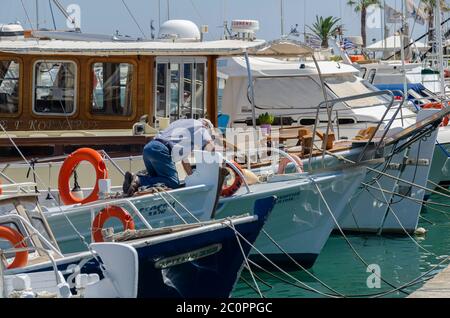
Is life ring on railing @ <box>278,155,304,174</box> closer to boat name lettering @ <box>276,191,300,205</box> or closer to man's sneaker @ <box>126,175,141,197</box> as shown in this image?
boat name lettering @ <box>276,191,300,205</box>

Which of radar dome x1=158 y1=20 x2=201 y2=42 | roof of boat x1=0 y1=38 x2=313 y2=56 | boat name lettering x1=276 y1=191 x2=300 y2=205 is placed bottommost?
boat name lettering x1=276 y1=191 x2=300 y2=205

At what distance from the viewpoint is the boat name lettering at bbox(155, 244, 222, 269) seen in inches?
384

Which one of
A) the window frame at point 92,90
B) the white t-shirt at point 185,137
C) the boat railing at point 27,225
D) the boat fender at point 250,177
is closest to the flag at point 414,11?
the window frame at point 92,90

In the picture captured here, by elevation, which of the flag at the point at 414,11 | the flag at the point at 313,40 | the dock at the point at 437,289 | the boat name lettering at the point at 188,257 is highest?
the flag at the point at 414,11

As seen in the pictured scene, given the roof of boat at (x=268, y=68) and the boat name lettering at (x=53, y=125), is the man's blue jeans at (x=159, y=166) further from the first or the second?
the roof of boat at (x=268, y=68)

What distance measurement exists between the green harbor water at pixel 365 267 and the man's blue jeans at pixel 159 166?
1761mm

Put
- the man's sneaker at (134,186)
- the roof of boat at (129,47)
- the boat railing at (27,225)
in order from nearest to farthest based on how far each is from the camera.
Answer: the boat railing at (27,225), the man's sneaker at (134,186), the roof of boat at (129,47)

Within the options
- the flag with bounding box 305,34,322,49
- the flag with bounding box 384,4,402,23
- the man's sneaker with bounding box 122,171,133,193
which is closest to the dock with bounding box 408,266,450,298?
the man's sneaker with bounding box 122,171,133,193

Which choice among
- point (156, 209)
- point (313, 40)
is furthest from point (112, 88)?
point (313, 40)

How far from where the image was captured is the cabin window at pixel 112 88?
51.5 ft

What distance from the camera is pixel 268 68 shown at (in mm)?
21281

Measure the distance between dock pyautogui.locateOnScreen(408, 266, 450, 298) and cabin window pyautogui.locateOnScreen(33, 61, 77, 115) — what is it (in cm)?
651
